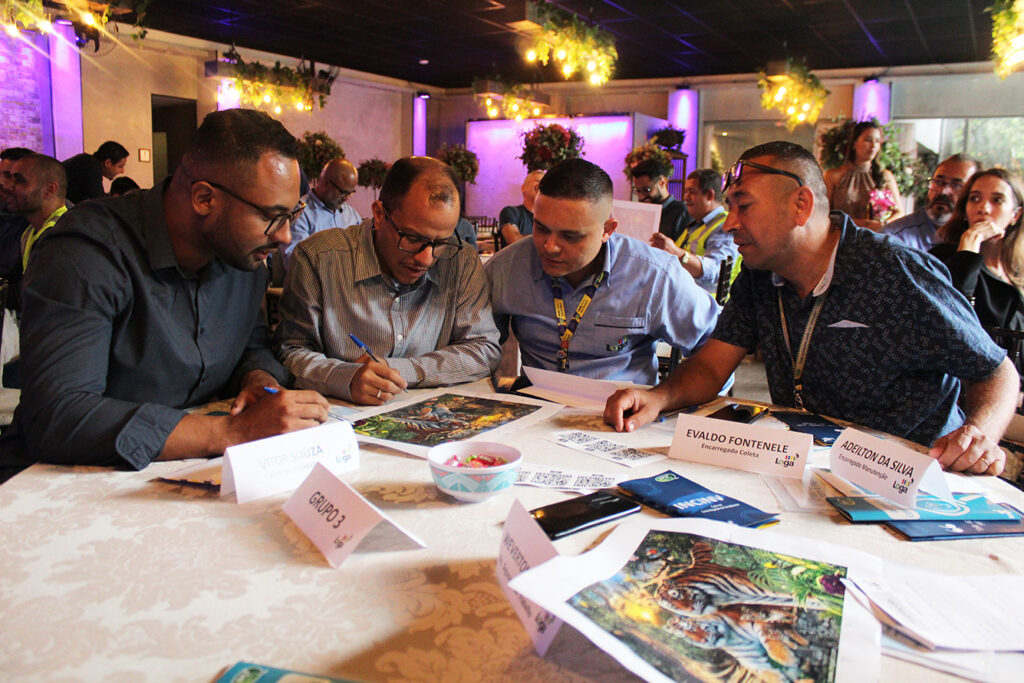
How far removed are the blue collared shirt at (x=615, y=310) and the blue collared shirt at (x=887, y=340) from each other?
0.44m

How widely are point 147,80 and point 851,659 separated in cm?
→ 1018

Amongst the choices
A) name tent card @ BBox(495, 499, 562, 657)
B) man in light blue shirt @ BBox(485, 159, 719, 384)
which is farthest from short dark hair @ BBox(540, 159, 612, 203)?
name tent card @ BBox(495, 499, 562, 657)

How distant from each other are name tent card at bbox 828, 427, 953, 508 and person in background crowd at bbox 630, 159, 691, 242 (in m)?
4.34

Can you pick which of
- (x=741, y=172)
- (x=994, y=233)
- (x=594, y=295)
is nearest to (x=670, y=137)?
(x=994, y=233)

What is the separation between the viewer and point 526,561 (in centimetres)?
86

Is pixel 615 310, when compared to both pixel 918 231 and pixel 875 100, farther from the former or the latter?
pixel 875 100

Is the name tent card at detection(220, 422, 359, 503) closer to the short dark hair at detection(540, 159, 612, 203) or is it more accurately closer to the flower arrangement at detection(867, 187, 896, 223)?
the short dark hair at detection(540, 159, 612, 203)

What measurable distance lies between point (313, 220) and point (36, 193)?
1712 millimetres

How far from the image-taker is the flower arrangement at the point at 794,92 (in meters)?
8.49

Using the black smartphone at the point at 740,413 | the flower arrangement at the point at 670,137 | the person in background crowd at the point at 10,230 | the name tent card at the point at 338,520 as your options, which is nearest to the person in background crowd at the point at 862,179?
the black smartphone at the point at 740,413

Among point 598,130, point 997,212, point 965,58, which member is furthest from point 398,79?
point 997,212

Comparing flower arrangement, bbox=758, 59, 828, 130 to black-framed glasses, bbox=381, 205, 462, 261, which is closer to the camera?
black-framed glasses, bbox=381, 205, 462, 261

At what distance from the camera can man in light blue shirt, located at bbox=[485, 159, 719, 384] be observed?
231 cm

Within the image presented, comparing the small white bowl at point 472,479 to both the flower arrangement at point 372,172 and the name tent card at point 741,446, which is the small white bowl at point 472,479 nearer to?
the name tent card at point 741,446
